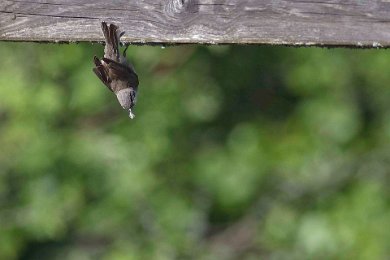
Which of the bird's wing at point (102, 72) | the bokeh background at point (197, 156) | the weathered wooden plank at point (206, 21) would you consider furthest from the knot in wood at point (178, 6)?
the bokeh background at point (197, 156)

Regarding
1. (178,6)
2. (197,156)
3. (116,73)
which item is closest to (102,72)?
(116,73)

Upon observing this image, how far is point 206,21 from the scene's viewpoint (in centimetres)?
273

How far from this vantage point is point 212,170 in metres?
5.94

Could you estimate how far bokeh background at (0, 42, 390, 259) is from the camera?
563 cm

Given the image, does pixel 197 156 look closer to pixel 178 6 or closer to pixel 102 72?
pixel 102 72

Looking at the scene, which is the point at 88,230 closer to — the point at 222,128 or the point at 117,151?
the point at 117,151

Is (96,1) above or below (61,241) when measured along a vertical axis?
above

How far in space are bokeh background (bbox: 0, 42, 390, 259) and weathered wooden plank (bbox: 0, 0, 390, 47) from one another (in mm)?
2820

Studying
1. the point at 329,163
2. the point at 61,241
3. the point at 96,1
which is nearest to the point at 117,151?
the point at 61,241

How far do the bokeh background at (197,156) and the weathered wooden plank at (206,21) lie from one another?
9.25ft

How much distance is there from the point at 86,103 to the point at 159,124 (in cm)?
41

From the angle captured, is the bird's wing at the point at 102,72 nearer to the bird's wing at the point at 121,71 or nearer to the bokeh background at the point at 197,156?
the bird's wing at the point at 121,71

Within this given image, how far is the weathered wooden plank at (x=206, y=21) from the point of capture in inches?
106

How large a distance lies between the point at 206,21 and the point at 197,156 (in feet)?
10.8
